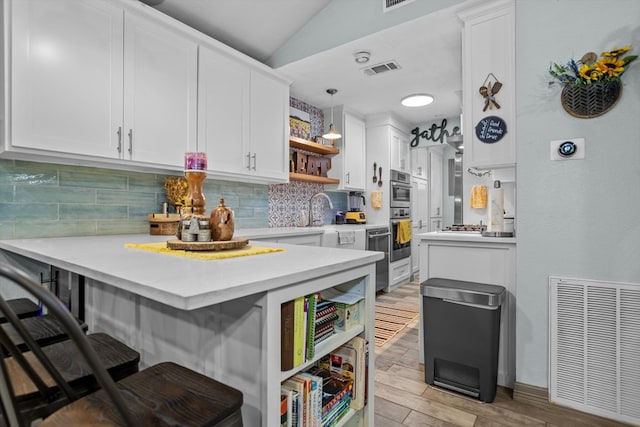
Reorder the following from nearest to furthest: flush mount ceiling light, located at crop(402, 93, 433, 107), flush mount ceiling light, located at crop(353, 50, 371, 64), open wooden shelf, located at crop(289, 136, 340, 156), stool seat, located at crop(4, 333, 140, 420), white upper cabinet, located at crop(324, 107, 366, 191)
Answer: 1. stool seat, located at crop(4, 333, 140, 420)
2. flush mount ceiling light, located at crop(353, 50, 371, 64)
3. open wooden shelf, located at crop(289, 136, 340, 156)
4. flush mount ceiling light, located at crop(402, 93, 433, 107)
5. white upper cabinet, located at crop(324, 107, 366, 191)

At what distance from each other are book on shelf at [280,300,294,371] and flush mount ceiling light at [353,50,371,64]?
262 centimetres

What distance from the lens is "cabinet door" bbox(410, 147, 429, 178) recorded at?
555 centimetres

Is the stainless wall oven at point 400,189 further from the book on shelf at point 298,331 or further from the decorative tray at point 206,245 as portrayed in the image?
the book on shelf at point 298,331

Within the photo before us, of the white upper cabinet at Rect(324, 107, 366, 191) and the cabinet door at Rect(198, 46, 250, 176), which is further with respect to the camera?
the white upper cabinet at Rect(324, 107, 366, 191)

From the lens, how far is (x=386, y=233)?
177 inches

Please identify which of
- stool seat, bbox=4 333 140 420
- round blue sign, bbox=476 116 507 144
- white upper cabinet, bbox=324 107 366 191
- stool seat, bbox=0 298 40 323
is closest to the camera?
stool seat, bbox=4 333 140 420

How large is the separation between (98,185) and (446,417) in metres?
2.63

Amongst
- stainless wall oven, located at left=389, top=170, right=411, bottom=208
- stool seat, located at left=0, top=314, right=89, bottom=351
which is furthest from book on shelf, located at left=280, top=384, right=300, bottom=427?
stainless wall oven, located at left=389, top=170, right=411, bottom=208

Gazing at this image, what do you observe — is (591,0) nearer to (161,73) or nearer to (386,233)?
(161,73)

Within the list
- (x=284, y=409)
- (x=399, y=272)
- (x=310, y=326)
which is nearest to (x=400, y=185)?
(x=399, y=272)

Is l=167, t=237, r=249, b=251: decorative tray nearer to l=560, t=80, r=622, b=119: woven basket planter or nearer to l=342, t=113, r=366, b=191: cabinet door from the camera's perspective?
l=560, t=80, r=622, b=119: woven basket planter

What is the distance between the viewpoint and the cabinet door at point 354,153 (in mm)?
4461

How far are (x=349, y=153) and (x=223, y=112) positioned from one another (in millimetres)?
2087

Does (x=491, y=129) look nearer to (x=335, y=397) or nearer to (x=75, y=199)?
(x=335, y=397)
